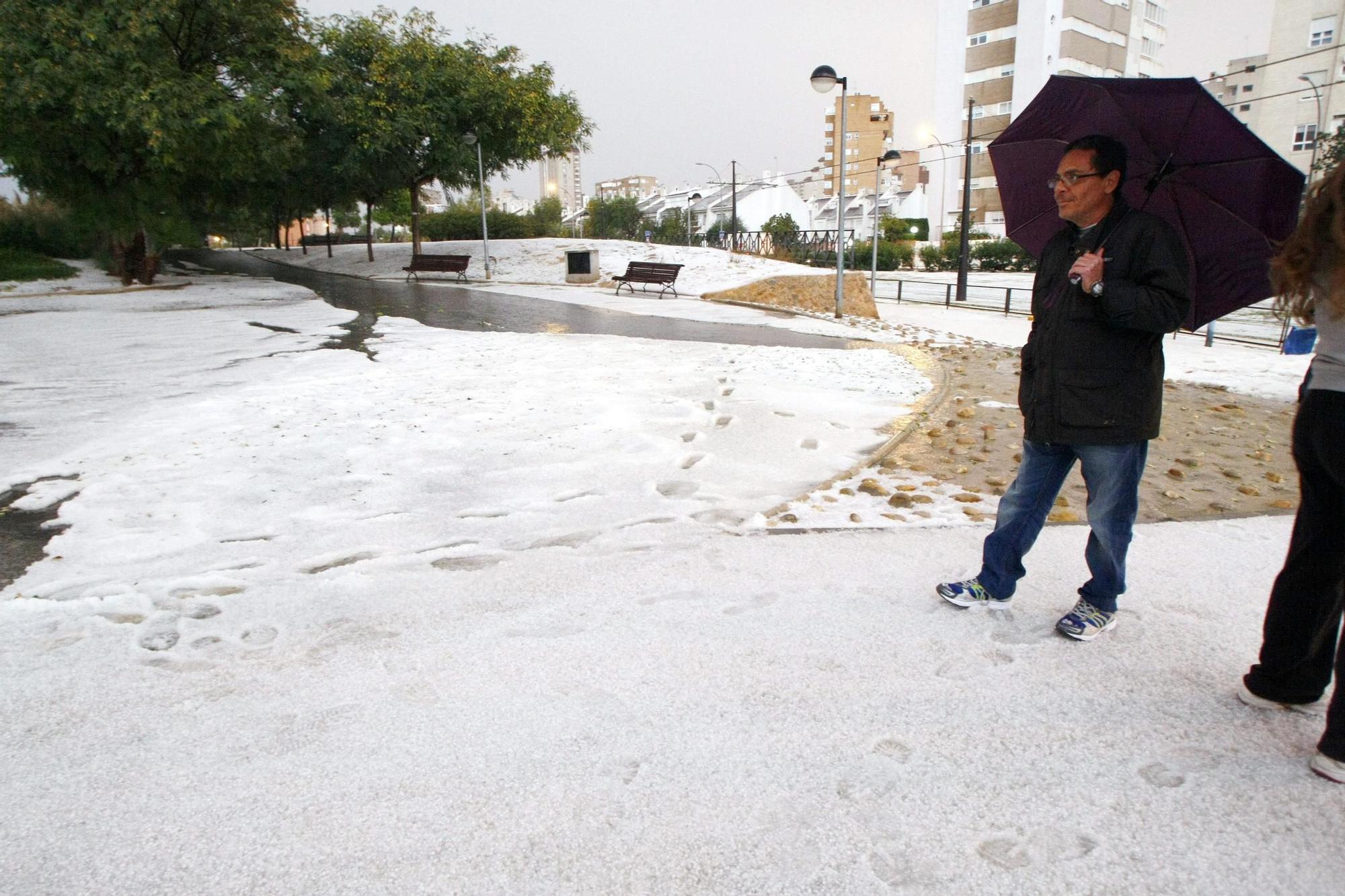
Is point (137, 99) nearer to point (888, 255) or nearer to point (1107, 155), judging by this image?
point (1107, 155)

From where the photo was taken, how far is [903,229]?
2450 inches

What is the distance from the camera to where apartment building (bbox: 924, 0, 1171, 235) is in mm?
60312

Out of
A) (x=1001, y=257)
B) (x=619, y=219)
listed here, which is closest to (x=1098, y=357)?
(x=1001, y=257)

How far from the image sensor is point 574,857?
2.02 m

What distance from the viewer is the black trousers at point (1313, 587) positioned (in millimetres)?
2256

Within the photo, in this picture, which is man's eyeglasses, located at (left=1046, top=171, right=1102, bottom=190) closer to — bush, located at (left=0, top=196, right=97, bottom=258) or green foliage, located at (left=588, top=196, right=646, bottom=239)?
bush, located at (left=0, top=196, right=97, bottom=258)

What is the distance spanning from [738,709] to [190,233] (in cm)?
2677

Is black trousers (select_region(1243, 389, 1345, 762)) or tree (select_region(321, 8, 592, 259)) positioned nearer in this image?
black trousers (select_region(1243, 389, 1345, 762))

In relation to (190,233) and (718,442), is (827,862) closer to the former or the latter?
(718,442)

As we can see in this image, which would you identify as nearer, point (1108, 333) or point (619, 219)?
point (1108, 333)

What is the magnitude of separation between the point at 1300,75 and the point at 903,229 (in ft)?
82.8

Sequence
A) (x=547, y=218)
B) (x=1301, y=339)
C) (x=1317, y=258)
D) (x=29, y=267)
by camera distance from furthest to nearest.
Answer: (x=547, y=218), (x=29, y=267), (x=1301, y=339), (x=1317, y=258)

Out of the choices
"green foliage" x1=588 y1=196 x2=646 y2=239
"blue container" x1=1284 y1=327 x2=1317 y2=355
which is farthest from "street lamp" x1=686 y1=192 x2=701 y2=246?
"blue container" x1=1284 y1=327 x2=1317 y2=355

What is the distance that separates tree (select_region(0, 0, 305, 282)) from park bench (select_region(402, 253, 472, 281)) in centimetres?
518
